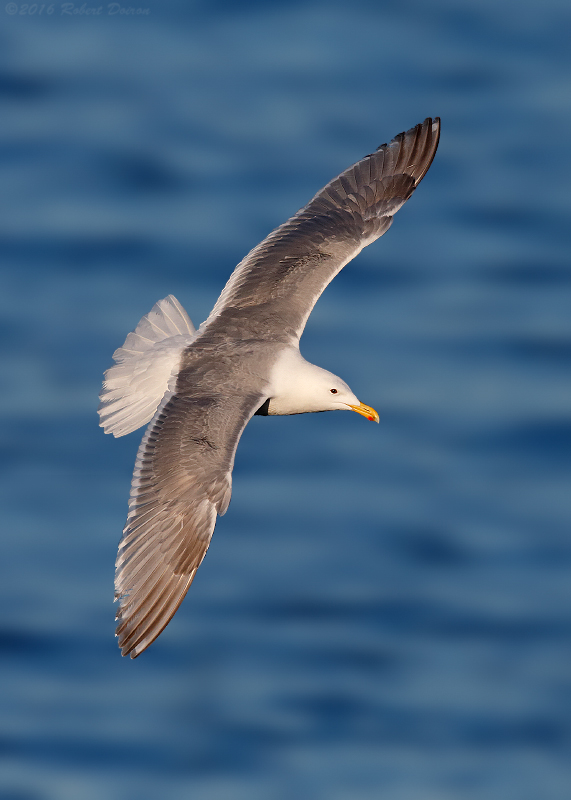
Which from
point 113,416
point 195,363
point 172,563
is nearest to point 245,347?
point 195,363

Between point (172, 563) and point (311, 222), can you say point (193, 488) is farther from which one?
point (311, 222)

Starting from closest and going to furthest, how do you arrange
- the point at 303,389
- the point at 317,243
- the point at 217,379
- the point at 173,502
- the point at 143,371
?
1. the point at 173,502
2. the point at 217,379
3. the point at 303,389
4. the point at 143,371
5. the point at 317,243

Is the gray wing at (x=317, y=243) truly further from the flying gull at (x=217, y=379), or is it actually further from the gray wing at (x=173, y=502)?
the gray wing at (x=173, y=502)

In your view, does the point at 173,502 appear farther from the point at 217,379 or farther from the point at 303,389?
the point at 303,389

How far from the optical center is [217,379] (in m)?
8.94

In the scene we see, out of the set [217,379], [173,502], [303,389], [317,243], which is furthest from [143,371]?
[317,243]

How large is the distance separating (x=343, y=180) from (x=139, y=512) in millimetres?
3729

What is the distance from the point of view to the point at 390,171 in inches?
425

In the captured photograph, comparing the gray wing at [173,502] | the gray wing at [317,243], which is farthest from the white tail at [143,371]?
the gray wing at [173,502]

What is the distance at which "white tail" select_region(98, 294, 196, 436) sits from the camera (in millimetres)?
9406

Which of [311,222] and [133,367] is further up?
[311,222]

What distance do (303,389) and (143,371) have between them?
1.15m

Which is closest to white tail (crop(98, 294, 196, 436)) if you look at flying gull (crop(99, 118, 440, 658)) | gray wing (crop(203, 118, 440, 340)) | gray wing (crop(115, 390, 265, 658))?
flying gull (crop(99, 118, 440, 658))

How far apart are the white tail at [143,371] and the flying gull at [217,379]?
0.01 m
